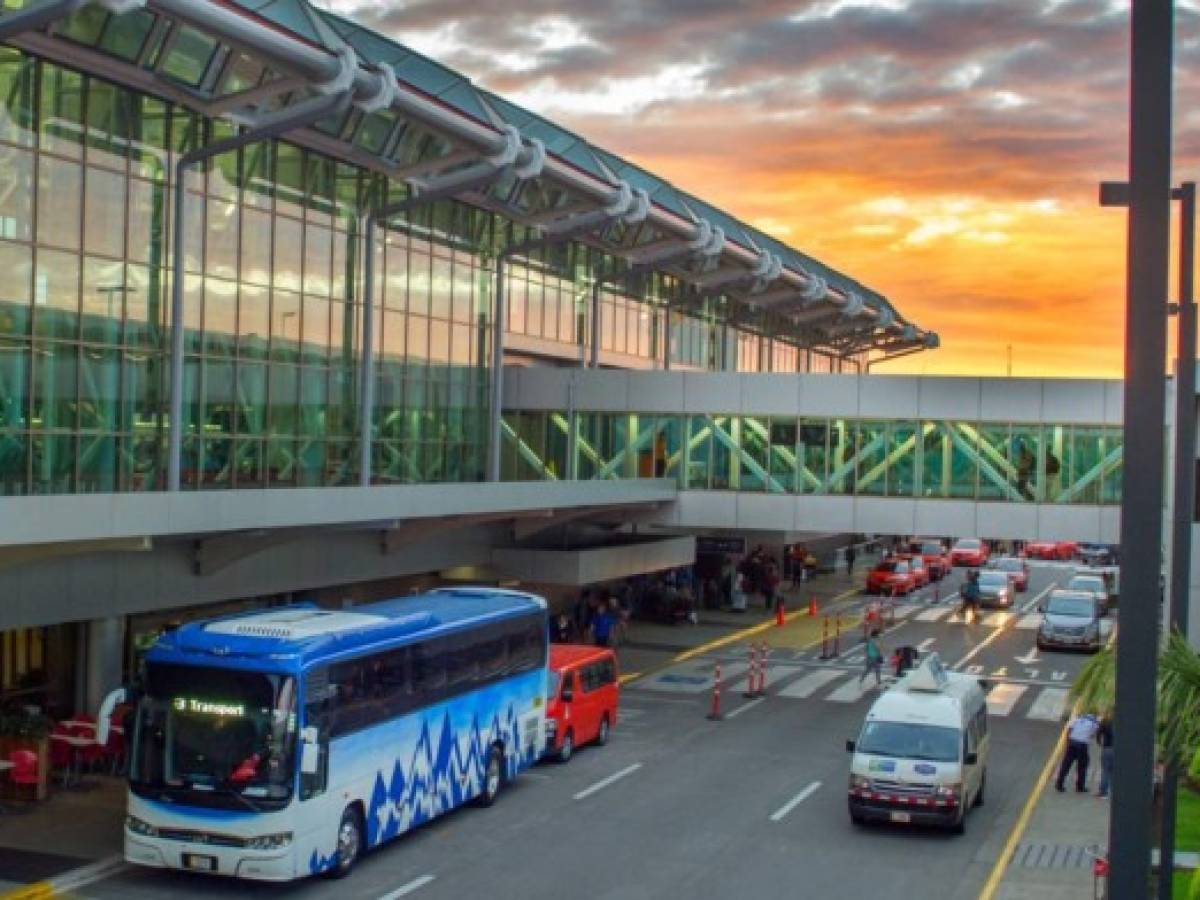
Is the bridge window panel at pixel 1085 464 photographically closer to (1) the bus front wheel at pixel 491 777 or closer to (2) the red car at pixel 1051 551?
(1) the bus front wheel at pixel 491 777

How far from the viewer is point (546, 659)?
26.1 meters

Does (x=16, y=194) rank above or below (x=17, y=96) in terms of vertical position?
below

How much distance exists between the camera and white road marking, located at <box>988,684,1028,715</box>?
1372 inches

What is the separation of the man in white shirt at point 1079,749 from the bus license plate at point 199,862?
1394 cm

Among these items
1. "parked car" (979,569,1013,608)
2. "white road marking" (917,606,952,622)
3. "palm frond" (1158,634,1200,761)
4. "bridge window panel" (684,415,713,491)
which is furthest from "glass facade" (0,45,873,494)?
"parked car" (979,569,1013,608)

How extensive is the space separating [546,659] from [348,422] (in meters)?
12.6

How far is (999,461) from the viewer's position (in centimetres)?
4044

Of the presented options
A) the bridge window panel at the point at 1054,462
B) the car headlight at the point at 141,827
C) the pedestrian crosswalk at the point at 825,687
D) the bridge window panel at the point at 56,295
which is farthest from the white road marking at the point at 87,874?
the bridge window panel at the point at 1054,462

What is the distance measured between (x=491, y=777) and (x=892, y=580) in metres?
42.8

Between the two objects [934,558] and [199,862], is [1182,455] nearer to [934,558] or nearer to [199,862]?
[199,862]

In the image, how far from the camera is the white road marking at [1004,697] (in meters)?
34.8

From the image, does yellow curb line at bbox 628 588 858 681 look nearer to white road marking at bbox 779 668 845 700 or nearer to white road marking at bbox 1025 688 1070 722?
white road marking at bbox 779 668 845 700

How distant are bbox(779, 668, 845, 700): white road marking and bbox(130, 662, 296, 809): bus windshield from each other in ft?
63.3

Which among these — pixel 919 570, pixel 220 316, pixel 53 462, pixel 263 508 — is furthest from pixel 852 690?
pixel 919 570
